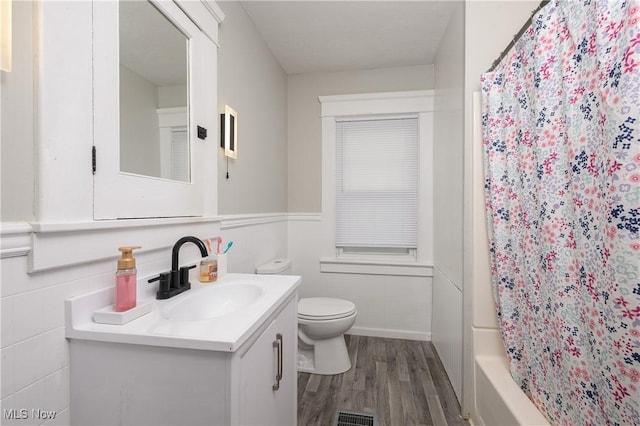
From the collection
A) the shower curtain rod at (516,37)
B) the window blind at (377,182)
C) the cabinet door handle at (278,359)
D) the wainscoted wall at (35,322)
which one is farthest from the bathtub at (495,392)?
the wainscoted wall at (35,322)

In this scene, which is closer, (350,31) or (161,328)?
(161,328)

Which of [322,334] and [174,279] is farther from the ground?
[174,279]

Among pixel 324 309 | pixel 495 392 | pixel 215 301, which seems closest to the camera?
pixel 215 301

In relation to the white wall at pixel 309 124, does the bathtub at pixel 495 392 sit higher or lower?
lower

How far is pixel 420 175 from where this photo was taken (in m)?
2.62

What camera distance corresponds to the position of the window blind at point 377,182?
2.68 meters

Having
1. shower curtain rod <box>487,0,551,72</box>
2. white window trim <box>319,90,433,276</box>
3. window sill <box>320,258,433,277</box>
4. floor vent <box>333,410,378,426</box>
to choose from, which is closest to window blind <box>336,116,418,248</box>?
white window trim <box>319,90,433,276</box>

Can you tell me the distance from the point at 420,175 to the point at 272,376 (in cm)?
214

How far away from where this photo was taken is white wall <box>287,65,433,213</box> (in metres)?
2.77

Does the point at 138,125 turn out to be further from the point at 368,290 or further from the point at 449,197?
the point at 368,290

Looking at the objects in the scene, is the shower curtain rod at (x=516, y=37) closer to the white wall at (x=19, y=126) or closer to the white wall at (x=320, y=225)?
the white wall at (x=320, y=225)

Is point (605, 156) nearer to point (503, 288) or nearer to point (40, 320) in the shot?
point (503, 288)

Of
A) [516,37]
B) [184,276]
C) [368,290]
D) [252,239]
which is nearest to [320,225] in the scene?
[368,290]

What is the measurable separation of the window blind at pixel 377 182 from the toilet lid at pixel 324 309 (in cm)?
71
